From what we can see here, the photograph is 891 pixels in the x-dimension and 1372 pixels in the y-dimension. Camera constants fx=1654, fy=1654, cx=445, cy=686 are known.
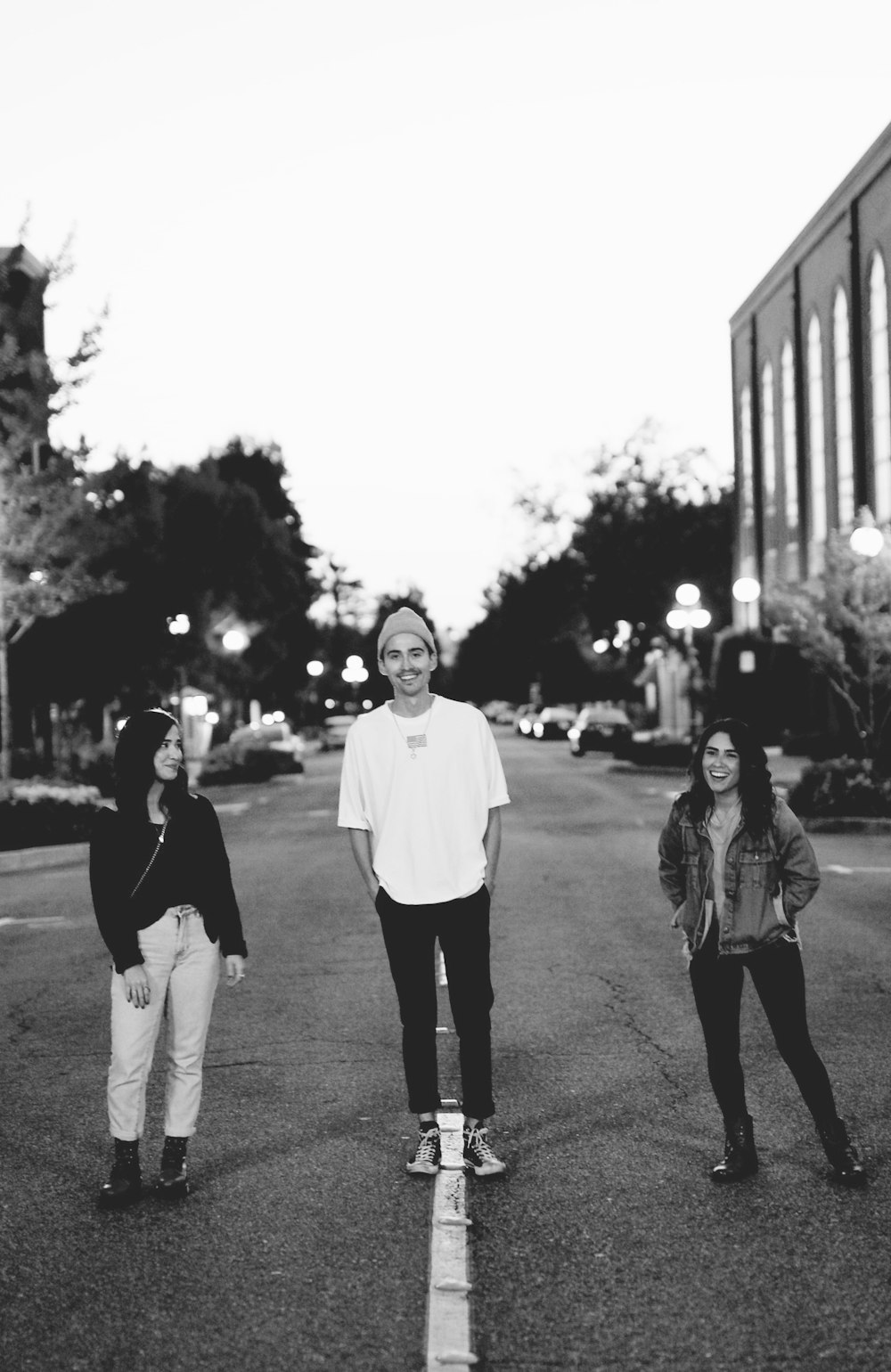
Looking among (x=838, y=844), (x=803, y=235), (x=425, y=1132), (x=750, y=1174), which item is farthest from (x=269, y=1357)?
(x=803, y=235)

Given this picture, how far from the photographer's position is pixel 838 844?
20547 millimetres

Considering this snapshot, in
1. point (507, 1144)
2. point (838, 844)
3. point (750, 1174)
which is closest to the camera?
point (750, 1174)

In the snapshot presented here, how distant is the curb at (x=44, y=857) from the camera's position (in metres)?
19.6

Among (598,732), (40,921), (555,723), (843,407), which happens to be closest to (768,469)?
(843,407)

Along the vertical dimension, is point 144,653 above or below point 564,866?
above

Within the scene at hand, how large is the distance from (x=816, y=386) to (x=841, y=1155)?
1883 inches

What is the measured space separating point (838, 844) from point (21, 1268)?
16.7m

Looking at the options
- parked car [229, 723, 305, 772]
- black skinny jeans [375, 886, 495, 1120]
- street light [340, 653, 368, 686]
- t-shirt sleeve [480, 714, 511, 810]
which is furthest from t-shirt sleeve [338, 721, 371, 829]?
street light [340, 653, 368, 686]

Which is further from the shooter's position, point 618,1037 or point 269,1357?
point 618,1037

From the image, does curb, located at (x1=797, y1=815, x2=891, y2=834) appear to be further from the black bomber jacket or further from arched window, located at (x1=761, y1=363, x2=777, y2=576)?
arched window, located at (x1=761, y1=363, x2=777, y2=576)

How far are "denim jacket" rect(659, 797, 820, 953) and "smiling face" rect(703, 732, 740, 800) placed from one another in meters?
0.14

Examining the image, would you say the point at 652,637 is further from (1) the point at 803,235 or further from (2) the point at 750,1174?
(2) the point at 750,1174

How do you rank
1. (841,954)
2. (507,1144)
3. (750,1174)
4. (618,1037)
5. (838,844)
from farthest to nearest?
(838,844)
(841,954)
(618,1037)
(507,1144)
(750,1174)

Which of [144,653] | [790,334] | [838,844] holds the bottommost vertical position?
[838,844]
